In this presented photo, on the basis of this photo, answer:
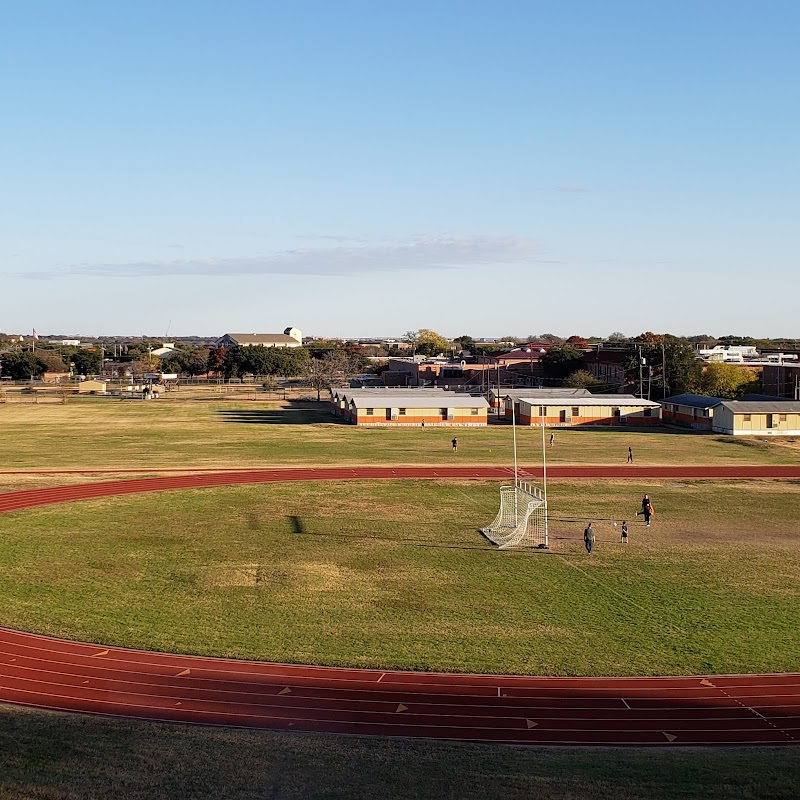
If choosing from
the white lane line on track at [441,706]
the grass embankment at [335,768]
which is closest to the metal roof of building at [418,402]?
the white lane line on track at [441,706]

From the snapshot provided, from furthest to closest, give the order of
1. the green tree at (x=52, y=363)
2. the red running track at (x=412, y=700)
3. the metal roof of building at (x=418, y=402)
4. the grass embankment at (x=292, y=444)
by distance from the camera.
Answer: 1. the green tree at (x=52, y=363)
2. the metal roof of building at (x=418, y=402)
3. the grass embankment at (x=292, y=444)
4. the red running track at (x=412, y=700)

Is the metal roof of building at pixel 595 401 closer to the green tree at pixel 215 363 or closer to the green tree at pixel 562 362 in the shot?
the green tree at pixel 562 362

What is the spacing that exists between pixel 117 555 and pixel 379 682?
1683 cm

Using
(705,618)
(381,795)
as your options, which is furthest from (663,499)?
(381,795)

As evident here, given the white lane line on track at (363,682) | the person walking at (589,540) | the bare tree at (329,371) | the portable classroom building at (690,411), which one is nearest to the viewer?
the white lane line on track at (363,682)

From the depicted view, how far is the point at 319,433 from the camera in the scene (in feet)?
271

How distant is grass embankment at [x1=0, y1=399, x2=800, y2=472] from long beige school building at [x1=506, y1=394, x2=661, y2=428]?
Answer: 14.0 feet

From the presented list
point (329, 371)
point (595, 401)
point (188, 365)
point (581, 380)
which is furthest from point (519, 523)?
point (188, 365)

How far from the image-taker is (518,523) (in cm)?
4103

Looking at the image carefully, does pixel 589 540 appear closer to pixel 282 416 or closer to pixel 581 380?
pixel 282 416

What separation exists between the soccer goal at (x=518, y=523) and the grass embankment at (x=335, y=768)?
758 inches

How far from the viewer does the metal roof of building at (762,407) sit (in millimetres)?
80188

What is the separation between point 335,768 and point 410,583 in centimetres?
1479

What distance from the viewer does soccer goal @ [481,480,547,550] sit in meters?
38.8
